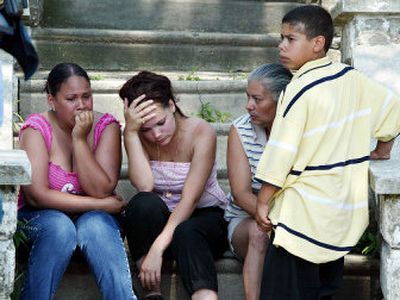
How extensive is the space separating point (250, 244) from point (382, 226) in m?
0.59

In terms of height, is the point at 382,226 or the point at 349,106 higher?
the point at 349,106

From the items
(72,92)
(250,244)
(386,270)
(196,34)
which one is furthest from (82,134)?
(196,34)

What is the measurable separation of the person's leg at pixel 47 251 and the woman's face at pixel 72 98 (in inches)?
23.4

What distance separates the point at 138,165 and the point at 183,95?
1279 millimetres

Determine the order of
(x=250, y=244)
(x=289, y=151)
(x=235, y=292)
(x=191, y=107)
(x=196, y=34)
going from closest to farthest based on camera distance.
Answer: (x=289, y=151) < (x=250, y=244) < (x=235, y=292) < (x=191, y=107) < (x=196, y=34)

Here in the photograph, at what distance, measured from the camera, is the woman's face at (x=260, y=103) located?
439cm

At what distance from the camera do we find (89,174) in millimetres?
4516

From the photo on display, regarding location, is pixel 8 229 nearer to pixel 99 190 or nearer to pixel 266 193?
pixel 99 190

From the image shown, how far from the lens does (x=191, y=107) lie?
575 centimetres

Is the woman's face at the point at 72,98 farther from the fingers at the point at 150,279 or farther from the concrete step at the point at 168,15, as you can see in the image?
the concrete step at the point at 168,15

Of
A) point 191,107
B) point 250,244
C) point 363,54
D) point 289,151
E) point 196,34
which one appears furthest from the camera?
point 196,34

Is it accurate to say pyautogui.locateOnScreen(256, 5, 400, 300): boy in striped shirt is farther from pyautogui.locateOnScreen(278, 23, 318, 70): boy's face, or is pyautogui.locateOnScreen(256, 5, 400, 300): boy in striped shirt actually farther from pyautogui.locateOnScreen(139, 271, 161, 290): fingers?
pyautogui.locateOnScreen(139, 271, 161, 290): fingers

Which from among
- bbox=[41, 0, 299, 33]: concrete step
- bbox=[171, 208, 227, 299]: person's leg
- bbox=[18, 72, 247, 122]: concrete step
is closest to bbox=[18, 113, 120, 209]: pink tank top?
bbox=[171, 208, 227, 299]: person's leg

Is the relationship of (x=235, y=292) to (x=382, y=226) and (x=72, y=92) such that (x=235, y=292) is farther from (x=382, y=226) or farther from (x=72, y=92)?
(x=72, y=92)
